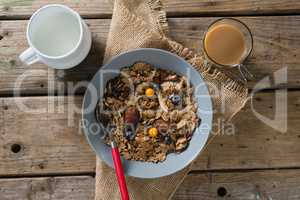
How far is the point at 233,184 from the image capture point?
2.86 feet

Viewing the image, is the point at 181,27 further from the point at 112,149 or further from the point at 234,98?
Answer: the point at 112,149

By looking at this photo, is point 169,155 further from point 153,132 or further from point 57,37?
point 57,37

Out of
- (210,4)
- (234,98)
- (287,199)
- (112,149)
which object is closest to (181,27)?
(210,4)

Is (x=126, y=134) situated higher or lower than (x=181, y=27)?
lower

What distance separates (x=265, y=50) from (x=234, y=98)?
12 cm

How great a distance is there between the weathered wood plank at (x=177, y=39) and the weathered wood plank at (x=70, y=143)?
0.12ft

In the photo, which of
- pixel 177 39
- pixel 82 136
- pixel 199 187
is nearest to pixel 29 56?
pixel 82 136

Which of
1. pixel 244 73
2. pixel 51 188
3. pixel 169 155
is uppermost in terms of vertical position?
pixel 244 73

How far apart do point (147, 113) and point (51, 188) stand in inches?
9.5

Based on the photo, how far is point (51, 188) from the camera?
0.87m

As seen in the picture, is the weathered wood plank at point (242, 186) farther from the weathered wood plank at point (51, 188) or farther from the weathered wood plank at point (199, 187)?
the weathered wood plank at point (51, 188)

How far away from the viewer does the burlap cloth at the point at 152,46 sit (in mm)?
844

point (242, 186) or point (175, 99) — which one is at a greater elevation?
point (175, 99)

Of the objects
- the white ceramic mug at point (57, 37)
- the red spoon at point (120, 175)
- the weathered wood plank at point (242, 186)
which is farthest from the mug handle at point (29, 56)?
the weathered wood plank at point (242, 186)
